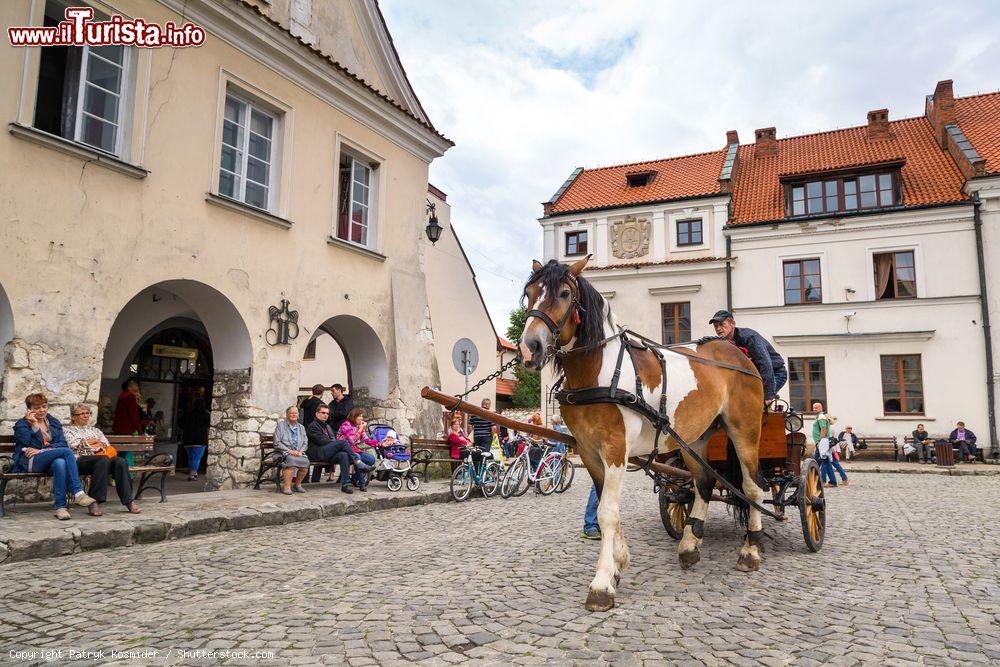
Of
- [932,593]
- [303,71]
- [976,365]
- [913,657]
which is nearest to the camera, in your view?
[913,657]

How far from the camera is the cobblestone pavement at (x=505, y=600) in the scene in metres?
3.33

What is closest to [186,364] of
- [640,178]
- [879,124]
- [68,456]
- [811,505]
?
[68,456]

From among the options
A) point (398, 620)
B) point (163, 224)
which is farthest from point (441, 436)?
point (398, 620)

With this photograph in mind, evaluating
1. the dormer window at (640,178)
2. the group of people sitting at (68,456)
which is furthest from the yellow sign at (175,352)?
the dormer window at (640,178)

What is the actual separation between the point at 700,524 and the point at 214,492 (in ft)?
22.5

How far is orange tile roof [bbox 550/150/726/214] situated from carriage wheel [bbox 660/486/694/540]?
21515 millimetres

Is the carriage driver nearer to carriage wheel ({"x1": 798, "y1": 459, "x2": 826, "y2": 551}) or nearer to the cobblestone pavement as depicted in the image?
carriage wheel ({"x1": 798, "y1": 459, "x2": 826, "y2": 551})

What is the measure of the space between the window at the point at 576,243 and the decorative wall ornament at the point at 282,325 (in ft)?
61.5

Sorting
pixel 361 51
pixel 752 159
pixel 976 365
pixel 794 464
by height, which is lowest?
pixel 794 464

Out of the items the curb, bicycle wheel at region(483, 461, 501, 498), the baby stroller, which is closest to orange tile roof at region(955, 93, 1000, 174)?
bicycle wheel at region(483, 461, 501, 498)

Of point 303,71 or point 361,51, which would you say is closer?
point 303,71

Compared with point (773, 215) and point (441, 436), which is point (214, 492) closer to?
point (441, 436)

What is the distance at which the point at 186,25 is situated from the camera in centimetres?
877

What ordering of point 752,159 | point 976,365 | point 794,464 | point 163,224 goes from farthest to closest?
point 752,159 < point 976,365 < point 163,224 < point 794,464
